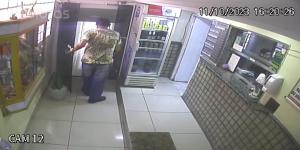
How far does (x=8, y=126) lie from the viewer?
83.8 inches

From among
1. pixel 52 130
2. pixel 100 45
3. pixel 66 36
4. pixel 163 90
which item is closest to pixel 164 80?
pixel 163 90

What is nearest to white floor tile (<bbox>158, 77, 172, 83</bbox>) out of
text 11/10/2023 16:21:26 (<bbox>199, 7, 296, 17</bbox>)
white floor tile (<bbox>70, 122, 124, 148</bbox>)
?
white floor tile (<bbox>70, 122, 124, 148</bbox>)

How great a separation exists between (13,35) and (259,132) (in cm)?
279

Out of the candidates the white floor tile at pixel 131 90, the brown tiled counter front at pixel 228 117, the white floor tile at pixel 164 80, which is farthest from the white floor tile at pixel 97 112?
the white floor tile at pixel 164 80

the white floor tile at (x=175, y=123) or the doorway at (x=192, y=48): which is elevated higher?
the doorway at (x=192, y=48)

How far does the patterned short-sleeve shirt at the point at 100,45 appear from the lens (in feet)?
11.3

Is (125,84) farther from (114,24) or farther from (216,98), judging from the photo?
(216,98)

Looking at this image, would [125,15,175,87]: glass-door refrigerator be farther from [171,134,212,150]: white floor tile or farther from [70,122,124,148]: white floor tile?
[171,134,212,150]: white floor tile

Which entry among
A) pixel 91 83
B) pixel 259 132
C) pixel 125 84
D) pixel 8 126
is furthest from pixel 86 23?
pixel 259 132

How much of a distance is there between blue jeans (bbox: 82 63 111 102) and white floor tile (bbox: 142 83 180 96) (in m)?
1.10

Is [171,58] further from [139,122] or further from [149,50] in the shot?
[139,122]

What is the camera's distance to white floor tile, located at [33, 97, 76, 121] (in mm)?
3375

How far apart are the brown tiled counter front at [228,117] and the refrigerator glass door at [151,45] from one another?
0.84 metres

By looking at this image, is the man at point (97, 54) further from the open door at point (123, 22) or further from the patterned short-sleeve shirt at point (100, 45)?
the open door at point (123, 22)
